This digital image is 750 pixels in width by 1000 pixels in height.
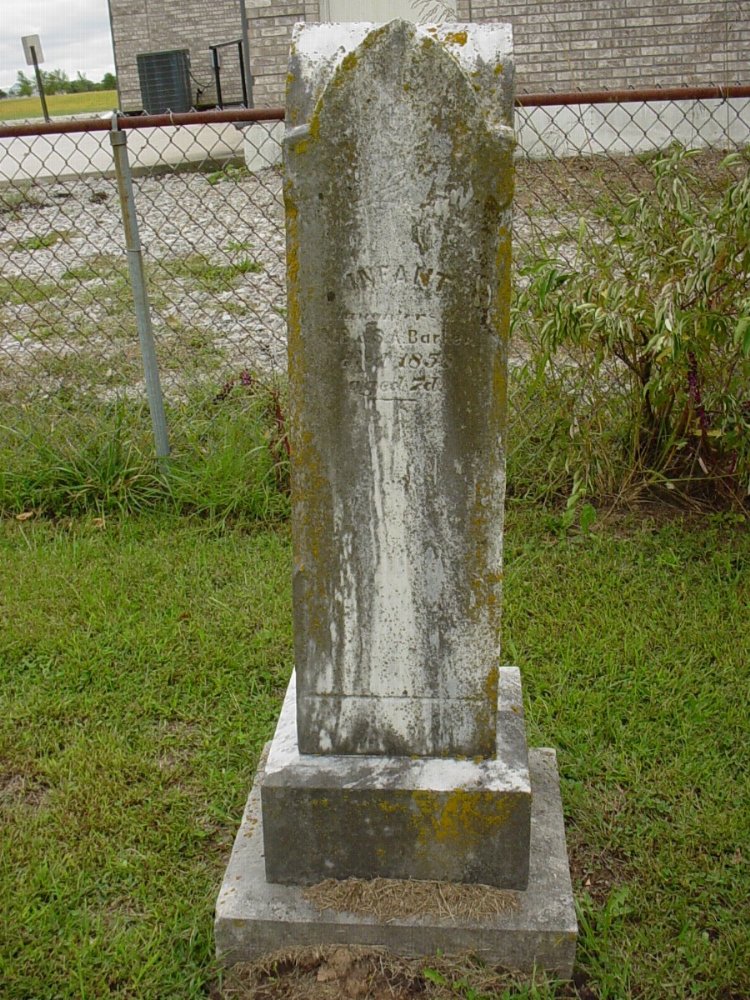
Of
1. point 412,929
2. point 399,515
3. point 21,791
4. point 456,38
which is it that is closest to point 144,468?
point 21,791

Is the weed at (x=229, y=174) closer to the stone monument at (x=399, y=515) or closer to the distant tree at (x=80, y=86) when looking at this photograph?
the stone monument at (x=399, y=515)

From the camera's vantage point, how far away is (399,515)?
2.23m

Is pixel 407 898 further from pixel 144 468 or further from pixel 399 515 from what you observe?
pixel 144 468

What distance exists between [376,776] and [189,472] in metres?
2.53

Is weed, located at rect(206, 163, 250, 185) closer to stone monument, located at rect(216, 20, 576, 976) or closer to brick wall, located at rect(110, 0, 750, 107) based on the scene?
brick wall, located at rect(110, 0, 750, 107)

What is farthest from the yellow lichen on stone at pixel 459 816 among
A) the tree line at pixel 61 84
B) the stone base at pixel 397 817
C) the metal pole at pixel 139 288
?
the tree line at pixel 61 84

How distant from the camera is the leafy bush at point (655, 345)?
3.79 meters

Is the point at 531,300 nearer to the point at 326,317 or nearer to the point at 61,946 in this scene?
the point at 326,317

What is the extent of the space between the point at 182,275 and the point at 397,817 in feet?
20.2

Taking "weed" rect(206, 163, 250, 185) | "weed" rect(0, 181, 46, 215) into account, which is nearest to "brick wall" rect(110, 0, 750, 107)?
"weed" rect(206, 163, 250, 185)

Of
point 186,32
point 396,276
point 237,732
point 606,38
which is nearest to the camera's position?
point 396,276

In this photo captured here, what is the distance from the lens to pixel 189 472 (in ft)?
15.2

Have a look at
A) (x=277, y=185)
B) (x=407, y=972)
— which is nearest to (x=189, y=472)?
(x=407, y=972)

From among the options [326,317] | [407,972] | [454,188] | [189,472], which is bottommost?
[407,972]
